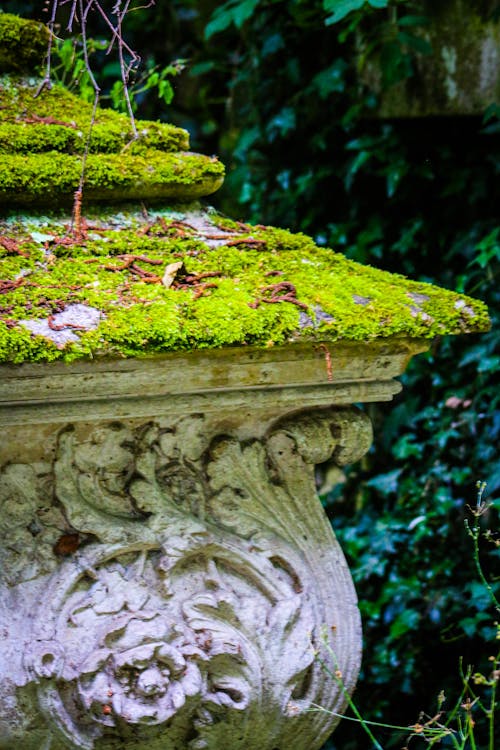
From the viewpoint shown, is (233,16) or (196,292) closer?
(196,292)

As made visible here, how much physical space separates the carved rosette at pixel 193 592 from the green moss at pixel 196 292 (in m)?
0.26

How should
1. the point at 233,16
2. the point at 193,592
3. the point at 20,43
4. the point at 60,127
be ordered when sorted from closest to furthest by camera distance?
the point at 193,592, the point at 60,127, the point at 20,43, the point at 233,16

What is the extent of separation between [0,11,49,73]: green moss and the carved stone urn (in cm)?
11

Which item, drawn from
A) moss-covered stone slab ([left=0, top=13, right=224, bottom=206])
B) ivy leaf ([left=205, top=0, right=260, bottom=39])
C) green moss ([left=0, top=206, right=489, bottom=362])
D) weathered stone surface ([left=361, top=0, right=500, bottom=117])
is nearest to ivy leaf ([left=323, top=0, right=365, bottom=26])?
ivy leaf ([left=205, top=0, right=260, bottom=39])

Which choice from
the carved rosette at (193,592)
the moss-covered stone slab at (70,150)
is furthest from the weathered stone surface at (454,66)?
the carved rosette at (193,592)

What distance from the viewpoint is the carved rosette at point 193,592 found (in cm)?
151

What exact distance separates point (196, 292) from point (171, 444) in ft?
1.02

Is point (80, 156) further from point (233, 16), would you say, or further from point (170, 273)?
point (233, 16)

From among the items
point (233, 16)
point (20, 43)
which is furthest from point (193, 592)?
point (233, 16)

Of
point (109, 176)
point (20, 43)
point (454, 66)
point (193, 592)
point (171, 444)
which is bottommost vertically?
point (193, 592)

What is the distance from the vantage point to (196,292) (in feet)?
4.81

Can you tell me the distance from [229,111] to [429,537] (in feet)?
8.32

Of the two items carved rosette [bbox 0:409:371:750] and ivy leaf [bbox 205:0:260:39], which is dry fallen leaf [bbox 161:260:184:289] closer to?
carved rosette [bbox 0:409:371:750]

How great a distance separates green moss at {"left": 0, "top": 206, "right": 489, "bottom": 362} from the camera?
1353 millimetres
